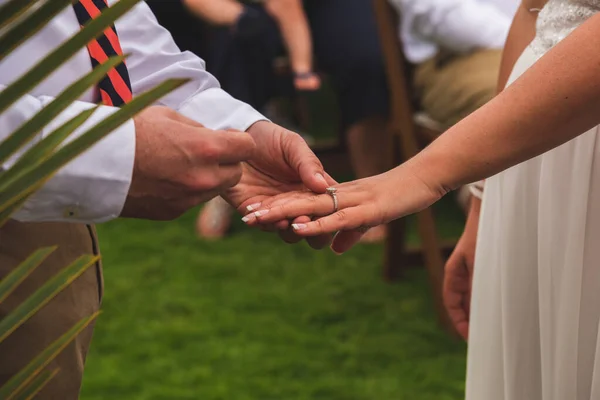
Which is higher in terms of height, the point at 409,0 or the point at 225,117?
the point at 409,0

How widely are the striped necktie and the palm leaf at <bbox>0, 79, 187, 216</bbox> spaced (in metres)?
0.46

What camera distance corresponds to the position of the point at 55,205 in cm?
102

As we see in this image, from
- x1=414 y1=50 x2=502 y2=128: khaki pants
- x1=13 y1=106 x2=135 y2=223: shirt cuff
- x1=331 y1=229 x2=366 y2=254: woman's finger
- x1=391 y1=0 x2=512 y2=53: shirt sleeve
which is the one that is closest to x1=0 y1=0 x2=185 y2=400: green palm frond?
x1=13 y1=106 x2=135 y2=223: shirt cuff

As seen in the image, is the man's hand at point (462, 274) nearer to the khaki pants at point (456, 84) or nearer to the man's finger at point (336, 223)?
the man's finger at point (336, 223)


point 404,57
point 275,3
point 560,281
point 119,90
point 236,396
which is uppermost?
point 275,3

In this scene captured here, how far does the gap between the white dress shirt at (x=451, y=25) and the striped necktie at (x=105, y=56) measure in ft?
6.42

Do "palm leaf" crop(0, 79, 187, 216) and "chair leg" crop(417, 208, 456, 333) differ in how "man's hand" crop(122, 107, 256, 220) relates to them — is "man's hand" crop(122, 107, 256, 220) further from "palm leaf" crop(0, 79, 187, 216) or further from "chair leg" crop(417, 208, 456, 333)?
"chair leg" crop(417, 208, 456, 333)

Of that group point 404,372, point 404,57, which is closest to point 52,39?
point 404,372

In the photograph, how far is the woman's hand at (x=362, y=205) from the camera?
1.15 m

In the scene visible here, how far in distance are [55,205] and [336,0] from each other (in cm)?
303

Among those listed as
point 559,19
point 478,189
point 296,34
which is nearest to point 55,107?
point 559,19

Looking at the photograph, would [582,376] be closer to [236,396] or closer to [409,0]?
[236,396]

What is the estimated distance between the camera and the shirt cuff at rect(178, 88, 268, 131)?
54.2 inches

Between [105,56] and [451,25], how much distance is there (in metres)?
1.99
